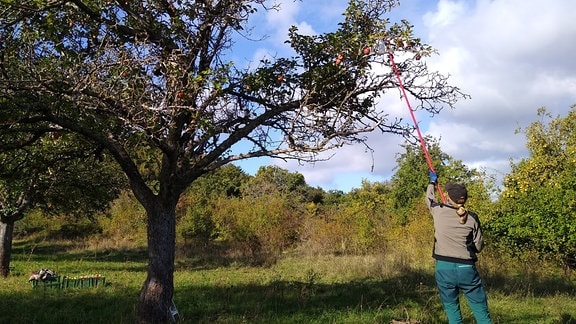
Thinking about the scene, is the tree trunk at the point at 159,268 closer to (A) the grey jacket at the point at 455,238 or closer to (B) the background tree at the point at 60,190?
(B) the background tree at the point at 60,190

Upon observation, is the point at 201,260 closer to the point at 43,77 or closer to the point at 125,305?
the point at 125,305

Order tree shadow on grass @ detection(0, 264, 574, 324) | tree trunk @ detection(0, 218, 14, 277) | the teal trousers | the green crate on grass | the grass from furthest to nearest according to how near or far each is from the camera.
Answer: tree trunk @ detection(0, 218, 14, 277) < the green crate on grass < the grass < tree shadow on grass @ detection(0, 264, 574, 324) < the teal trousers

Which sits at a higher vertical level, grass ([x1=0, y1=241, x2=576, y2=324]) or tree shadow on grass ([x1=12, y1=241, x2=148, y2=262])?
tree shadow on grass ([x1=12, y1=241, x2=148, y2=262])

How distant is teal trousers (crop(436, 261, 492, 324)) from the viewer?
5391 millimetres

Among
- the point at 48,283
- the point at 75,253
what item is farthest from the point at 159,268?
the point at 75,253

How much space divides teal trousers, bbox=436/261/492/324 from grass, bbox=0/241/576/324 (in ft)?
6.73

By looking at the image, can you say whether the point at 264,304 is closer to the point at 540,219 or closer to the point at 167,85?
the point at 167,85

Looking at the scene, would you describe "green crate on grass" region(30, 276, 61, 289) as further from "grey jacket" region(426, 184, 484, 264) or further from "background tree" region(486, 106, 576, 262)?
"background tree" region(486, 106, 576, 262)

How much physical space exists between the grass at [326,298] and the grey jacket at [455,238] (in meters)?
2.35

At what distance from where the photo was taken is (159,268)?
802 cm

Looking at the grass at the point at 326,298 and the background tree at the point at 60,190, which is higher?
the background tree at the point at 60,190

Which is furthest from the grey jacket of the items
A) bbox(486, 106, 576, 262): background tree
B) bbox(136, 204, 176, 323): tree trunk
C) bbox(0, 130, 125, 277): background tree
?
bbox(486, 106, 576, 262): background tree

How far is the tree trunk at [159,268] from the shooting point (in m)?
7.93

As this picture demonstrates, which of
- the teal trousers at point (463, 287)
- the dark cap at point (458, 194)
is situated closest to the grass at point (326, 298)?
the teal trousers at point (463, 287)
